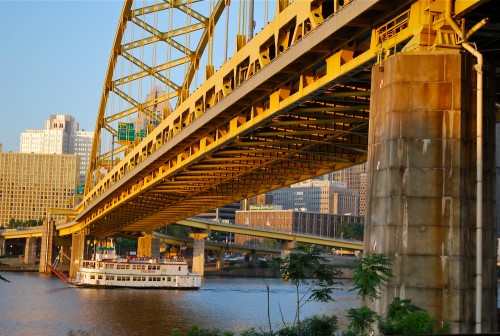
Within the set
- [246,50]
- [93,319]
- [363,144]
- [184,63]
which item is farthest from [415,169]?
[184,63]

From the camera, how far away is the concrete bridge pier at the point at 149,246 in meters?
138

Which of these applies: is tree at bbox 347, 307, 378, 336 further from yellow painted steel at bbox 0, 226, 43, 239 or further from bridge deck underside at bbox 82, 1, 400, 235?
yellow painted steel at bbox 0, 226, 43, 239

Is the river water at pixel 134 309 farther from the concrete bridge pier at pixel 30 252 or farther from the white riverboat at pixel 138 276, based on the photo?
the concrete bridge pier at pixel 30 252

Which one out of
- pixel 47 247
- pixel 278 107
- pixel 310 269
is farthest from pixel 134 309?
pixel 47 247

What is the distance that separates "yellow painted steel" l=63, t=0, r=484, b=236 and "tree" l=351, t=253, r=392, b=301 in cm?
511

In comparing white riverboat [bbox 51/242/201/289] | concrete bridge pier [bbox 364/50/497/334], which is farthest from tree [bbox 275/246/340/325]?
white riverboat [bbox 51/242/201/289]

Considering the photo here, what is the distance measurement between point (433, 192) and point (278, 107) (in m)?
14.0

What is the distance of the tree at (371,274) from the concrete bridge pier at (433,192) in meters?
0.39

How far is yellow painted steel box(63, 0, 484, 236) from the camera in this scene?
24.3 m

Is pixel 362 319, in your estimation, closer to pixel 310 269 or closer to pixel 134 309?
pixel 310 269

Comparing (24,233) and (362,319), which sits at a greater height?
(24,233)

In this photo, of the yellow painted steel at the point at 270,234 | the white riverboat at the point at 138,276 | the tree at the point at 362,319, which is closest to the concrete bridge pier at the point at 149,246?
the yellow painted steel at the point at 270,234

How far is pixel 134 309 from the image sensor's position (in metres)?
68.5

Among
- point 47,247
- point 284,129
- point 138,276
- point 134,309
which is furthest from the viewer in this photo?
point 47,247
